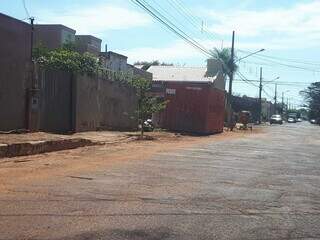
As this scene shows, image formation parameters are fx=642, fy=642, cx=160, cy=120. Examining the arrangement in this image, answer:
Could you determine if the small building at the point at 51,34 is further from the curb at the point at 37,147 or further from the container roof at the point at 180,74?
the curb at the point at 37,147

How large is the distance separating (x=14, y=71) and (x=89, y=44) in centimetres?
3133

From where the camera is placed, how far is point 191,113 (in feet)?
135

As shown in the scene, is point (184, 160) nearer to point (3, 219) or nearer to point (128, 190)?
point (128, 190)

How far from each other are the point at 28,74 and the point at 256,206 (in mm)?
13857

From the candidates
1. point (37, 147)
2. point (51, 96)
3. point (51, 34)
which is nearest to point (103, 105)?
point (51, 96)

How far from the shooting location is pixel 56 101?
82.1ft

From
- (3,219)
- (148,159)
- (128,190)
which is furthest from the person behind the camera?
(148,159)

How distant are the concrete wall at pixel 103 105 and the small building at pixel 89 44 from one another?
13.8 m

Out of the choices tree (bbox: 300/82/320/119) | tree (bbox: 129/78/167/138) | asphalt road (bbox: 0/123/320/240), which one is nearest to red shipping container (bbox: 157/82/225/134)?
tree (bbox: 129/78/167/138)

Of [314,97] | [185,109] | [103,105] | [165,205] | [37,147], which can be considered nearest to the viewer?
[165,205]

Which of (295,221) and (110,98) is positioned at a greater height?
(110,98)

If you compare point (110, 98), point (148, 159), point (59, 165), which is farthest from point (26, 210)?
point (110, 98)

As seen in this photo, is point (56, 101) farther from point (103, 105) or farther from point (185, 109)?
point (185, 109)

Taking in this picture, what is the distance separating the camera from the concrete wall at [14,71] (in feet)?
67.8
